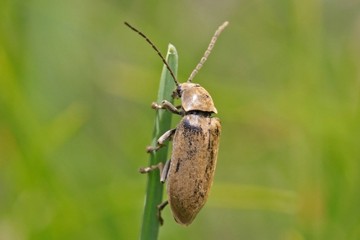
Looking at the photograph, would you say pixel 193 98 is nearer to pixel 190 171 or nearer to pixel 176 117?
pixel 190 171

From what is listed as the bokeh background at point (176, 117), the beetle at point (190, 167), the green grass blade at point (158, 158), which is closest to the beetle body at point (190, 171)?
the beetle at point (190, 167)

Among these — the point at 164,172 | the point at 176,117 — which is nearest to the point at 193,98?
the point at 164,172

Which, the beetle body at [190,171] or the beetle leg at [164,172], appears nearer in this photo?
the beetle leg at [164,172]

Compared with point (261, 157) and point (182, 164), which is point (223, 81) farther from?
point (182, 164)

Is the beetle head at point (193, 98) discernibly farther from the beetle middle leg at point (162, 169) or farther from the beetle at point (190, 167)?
the beetle middle leg at point (162, 169)

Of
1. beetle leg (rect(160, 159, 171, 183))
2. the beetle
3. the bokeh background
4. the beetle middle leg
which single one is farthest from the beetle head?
the bokeh background

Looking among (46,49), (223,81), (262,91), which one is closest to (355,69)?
(262,91)
